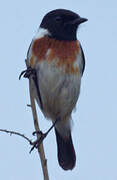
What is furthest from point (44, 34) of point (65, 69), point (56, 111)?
point (56, 111)

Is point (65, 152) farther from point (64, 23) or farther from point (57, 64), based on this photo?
point (64, 23)

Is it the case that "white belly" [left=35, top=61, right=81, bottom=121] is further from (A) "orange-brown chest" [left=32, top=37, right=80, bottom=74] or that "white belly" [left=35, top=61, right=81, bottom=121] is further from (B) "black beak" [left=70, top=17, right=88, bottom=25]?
(B) "black beak" [left=70, top=17, right=88, bottom=25]

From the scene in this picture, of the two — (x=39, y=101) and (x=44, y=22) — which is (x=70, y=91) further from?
(x=44, y=22)

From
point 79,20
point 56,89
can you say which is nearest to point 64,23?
point 79,20

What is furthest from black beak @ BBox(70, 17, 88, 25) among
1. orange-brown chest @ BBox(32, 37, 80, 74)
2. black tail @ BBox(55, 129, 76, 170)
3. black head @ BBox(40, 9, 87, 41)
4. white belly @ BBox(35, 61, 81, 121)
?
black tail @ BBox(55, 129, 76, 170)

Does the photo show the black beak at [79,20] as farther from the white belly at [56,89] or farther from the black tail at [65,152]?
the black tail at [65,152]

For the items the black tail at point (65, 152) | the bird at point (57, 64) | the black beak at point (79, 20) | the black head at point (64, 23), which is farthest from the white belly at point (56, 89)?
the black tail at point (65, 152)

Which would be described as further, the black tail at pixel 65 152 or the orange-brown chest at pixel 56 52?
the black tail at pixel 65 152
